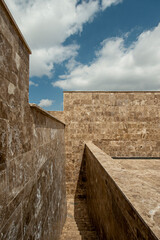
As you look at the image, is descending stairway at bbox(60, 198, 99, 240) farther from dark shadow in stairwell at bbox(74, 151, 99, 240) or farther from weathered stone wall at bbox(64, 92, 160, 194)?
weathered stone wall at bbox(64, 92, 160, 194)

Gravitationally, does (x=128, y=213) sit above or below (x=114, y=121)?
below

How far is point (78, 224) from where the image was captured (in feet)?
14.4

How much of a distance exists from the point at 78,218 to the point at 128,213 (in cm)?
499

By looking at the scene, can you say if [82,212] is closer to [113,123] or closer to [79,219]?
[79,219]

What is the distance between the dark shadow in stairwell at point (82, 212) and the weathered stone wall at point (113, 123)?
0.70 meters

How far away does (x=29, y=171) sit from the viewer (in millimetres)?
1585

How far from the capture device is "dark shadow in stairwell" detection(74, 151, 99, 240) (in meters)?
3.41

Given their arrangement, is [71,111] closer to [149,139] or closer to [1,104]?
[149,139]

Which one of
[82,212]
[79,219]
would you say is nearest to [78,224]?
[79,219]

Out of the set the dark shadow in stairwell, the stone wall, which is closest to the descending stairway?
the dark shadow in stairwell

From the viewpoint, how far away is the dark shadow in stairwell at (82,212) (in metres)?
3.41

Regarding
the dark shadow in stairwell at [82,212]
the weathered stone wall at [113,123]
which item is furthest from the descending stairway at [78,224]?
the weathered stone wall at [113,123]

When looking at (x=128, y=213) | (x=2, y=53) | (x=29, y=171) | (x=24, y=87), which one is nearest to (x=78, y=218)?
(x=29, y=171)

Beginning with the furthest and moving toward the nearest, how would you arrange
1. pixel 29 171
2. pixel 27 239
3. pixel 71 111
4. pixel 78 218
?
pixel 71 111
pixel 78 218
pixel 29 171
pixel 27 239
